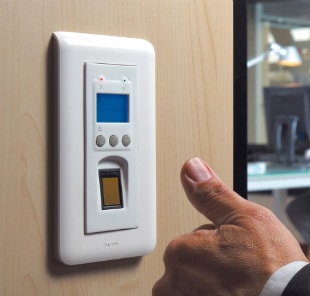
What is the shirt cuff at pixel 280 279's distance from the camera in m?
0.55

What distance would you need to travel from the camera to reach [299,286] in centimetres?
54

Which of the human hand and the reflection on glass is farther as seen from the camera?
Answer: the reflection on glass

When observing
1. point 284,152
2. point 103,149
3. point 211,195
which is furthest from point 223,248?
point 284,152

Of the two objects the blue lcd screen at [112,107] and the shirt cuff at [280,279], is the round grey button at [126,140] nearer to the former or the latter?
the blue lcd screen at [112,107]

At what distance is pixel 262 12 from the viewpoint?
8836mm

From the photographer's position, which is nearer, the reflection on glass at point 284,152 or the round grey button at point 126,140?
the round grey button at point 126,140

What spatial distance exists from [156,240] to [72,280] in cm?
11

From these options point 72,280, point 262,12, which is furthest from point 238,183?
point 262,12

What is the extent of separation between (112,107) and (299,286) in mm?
254

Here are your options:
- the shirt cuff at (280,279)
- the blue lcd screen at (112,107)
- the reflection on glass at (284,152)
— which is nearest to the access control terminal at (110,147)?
the blue lcd screen at (112,107)

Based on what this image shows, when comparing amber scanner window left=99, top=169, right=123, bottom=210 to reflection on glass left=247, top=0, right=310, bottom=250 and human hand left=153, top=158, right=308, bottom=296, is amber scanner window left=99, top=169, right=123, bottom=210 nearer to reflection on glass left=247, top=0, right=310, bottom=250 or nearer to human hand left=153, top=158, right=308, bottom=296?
human hand left=153, top=158, right=308, bottom=296

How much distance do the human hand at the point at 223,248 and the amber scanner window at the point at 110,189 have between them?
72 mm

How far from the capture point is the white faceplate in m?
0.61

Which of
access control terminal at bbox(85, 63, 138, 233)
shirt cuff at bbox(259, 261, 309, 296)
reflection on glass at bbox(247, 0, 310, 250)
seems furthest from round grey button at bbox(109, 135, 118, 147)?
reflection on glass at bbox(247, 0, 310, 250)
